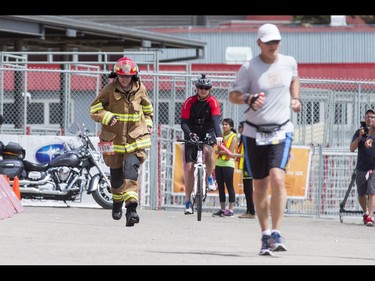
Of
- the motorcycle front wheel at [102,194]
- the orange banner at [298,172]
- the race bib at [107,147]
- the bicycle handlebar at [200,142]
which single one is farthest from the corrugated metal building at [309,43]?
the race bib at [107,147]

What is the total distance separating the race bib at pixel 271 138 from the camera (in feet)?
33.6

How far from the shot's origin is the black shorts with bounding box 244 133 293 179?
1022cm

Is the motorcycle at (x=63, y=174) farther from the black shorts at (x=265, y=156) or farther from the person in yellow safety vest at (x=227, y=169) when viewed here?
the black shorts at (x=265, y=156)

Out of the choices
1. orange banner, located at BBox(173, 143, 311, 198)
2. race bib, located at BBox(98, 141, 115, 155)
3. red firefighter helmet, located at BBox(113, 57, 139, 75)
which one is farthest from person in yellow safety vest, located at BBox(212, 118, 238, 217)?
red firefighter helmet, located at BBox(113, 57, 139, 75)

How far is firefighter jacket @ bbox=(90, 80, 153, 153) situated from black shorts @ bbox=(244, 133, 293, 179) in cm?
289

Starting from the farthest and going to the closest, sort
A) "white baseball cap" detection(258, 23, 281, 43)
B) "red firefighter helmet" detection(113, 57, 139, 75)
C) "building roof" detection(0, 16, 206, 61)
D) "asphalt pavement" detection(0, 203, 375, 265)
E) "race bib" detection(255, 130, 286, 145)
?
"building roof" detection(0, 16, 206, 61), "red firefighter helmet" detection(113, 57, 139, 75), "race bib" detection(255, 130, 286, 145), "white baseball cap" detection(258, 23, 281, 43), "asphalt pavement" detection(0, 203, 375, 265)

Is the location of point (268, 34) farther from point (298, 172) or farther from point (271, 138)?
point (298, 172)

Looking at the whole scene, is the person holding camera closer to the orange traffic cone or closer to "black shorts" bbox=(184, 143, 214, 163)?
"black shorts" bbox=(184, 143, 214, 163)

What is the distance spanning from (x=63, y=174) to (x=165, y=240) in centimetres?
689

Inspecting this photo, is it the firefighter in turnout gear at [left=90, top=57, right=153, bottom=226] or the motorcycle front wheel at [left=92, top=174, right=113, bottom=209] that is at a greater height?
the firefighter in turnout gear at [left=90, top=57, right=153, bottom=226]

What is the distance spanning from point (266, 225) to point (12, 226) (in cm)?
455

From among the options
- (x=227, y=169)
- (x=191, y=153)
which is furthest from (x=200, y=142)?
(x=227, y=169)

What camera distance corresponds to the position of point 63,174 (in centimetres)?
1886

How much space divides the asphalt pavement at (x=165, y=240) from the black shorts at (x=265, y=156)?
2.66 ft
